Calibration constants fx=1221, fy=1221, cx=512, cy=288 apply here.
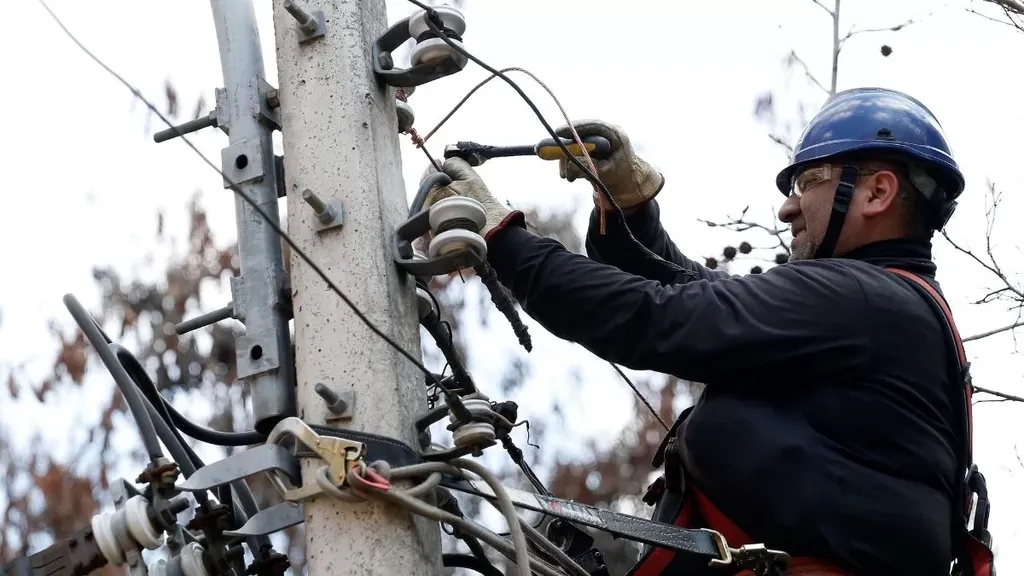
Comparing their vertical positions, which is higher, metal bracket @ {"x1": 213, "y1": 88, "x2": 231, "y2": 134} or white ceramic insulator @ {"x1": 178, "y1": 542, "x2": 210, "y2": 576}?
metal bracket @ {"x1": 213, "y1": 88, "x2": 231, "y2": 134}

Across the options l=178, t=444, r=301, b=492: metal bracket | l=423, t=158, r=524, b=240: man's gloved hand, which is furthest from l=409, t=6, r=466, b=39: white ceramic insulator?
l=178, t=444, r=301, b=492: metal bracket

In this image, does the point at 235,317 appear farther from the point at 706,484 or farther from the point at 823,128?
the point at 823,128

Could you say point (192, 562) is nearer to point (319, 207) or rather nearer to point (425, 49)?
point (319, 207)

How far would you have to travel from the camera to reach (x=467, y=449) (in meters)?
2.81

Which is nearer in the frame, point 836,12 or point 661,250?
point 661,250

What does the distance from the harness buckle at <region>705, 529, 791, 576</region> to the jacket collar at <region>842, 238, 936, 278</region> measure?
1.02m

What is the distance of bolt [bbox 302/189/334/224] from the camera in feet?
9.52

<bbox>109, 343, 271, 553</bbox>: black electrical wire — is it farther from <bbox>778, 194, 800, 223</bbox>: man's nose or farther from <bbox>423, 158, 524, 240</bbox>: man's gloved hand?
<bbox>778, 194, 800, 223</bbox>: man's nose

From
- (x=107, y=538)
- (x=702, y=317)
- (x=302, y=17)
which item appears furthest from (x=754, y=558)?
(x=302, y=17)

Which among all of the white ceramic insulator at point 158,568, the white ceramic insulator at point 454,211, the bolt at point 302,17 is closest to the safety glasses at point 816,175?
the white ceramic insulator at point 454,211

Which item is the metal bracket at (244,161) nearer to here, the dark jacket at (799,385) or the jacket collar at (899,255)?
the dark jacket at (799,385)

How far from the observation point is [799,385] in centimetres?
323

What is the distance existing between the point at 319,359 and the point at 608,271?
0.84m

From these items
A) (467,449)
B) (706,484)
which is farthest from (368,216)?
(706,484)
